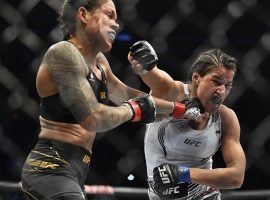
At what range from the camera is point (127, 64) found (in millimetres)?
4984

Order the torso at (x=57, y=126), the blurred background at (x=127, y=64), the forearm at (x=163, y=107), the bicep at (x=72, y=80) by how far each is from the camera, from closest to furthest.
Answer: the bicep at (x=72, y=80) → the torso at (x=57, y=126) → the forearm at (x=163, y=107) → the blurred background at (x=127, y=64)

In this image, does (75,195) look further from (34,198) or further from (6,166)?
(6,166)

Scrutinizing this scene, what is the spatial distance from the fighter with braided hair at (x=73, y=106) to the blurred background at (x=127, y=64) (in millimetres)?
1894

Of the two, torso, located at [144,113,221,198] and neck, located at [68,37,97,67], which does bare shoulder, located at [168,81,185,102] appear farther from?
→ neck, located at [68,37,97,67]

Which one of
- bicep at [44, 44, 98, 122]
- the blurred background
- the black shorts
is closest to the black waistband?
the black shorts

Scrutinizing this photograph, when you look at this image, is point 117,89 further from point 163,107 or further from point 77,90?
point 77,90

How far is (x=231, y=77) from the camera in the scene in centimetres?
249

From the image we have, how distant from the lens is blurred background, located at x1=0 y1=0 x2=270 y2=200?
175 inches

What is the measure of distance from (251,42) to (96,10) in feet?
9.62

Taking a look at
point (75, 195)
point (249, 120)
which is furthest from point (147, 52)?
point (249, 120)

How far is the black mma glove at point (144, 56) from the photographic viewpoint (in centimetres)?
238

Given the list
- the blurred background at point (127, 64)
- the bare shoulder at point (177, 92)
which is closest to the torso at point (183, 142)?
the bare shoulder at point (177, 92)

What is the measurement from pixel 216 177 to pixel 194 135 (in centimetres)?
21

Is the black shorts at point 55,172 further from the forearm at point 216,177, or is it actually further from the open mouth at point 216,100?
the open mouth at point 216,100
